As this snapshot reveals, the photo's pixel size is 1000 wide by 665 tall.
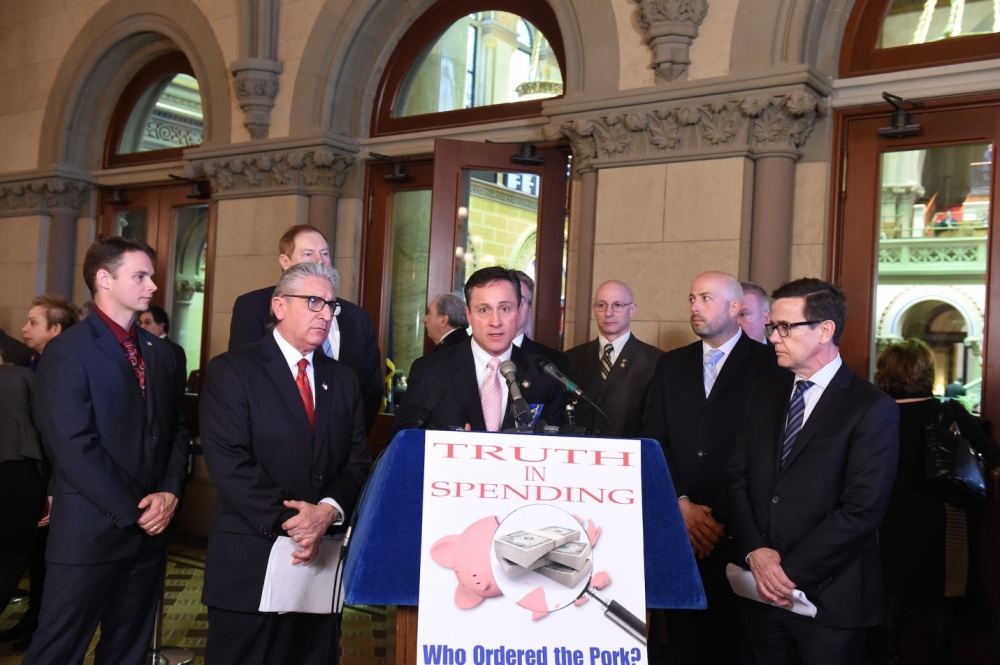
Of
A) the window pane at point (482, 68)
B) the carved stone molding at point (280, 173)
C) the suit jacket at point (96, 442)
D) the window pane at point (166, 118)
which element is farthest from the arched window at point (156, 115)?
the suit jacket at point (96, 442)

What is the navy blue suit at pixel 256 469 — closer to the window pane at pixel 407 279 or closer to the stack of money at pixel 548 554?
the stack of money at pixel 548 554

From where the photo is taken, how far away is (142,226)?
26.8 ft

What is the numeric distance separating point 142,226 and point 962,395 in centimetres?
666

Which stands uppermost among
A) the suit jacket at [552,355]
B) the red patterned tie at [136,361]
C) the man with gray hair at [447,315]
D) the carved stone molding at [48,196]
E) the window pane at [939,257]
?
the carved stone molding at [48,196]

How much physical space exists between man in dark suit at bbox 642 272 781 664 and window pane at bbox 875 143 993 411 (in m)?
1.25

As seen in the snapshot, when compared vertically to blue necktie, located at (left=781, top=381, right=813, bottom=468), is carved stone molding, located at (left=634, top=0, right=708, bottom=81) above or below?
above

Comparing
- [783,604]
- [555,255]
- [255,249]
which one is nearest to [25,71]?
[255,249]

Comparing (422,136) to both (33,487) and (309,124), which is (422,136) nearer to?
(309,124)

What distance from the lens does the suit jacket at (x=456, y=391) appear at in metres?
2.94

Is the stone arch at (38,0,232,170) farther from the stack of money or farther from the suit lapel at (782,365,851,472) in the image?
the stack of money

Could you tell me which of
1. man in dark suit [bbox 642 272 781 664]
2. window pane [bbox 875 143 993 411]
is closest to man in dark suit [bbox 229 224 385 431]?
man in dark suit [bbox 642 272 781 664]

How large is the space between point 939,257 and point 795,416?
1978mm

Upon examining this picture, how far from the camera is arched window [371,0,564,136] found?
5.85 meters

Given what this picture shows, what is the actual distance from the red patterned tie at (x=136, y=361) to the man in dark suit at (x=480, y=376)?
0.96m
